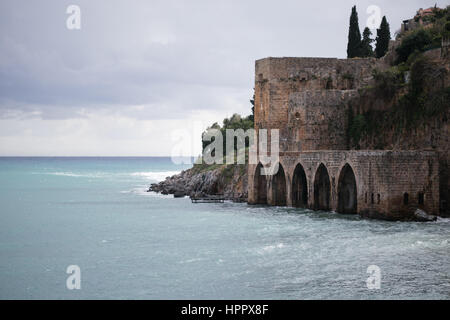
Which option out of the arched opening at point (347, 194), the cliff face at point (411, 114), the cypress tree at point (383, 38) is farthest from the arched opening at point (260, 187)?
the cypress tree at point (383, 38)

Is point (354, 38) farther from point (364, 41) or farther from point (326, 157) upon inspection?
point (326, 157)

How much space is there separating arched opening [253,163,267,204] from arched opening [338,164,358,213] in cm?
983

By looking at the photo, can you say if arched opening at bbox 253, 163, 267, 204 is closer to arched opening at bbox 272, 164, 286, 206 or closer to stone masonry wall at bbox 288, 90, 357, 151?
arched opening at bbox 272, 164, 286, 206

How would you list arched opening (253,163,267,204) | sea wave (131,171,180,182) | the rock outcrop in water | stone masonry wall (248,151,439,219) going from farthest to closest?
sea wave (131,171,180,182) < the rock outcrop in water < arched opening (253,163,267,204) < stone masonry wall (248,151,439,219)

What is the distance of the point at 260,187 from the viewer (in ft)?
167

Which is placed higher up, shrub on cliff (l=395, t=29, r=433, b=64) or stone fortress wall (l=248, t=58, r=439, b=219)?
shrub on cliff (l=395, t=29, r=433, b=64)

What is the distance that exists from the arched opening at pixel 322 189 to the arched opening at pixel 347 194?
1.94 m

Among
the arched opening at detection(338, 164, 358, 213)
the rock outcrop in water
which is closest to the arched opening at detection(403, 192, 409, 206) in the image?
the arched opening at detection(338, 164, 358, 213)

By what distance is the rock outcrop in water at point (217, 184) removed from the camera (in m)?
58.2

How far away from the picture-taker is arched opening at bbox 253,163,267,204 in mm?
50606

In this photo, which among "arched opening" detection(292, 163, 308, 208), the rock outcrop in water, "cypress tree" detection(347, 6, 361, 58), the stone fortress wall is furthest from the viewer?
"cypress tree" detection(347, 6, 361, 58)

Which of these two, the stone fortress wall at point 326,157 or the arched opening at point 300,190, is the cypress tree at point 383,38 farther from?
the arched opening at point 300,190
